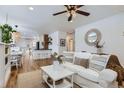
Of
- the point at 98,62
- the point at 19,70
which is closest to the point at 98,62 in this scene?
the point at 98,62

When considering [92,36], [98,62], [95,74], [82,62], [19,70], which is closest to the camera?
[95,74]

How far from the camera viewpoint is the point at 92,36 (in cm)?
A: 502

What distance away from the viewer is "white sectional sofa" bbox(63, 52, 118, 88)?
2040 millimetres

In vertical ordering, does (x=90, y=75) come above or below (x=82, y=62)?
below

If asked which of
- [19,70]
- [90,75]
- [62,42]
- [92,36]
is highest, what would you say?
[92,36]

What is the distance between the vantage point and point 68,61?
380cm

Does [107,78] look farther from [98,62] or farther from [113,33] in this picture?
[113,33]

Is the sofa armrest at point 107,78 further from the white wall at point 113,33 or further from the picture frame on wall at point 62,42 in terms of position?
the picture frame on wall at point 62,42

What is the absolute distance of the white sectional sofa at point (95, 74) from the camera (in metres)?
2.04

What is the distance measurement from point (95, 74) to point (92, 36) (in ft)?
9.70

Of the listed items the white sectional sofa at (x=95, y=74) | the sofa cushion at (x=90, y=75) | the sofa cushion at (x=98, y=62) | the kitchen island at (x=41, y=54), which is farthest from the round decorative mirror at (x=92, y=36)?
the kitchen island at (x=41, y=54)

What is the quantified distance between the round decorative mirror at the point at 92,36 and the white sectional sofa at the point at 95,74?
1837mm

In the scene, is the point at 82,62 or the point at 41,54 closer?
the point at 82,62
